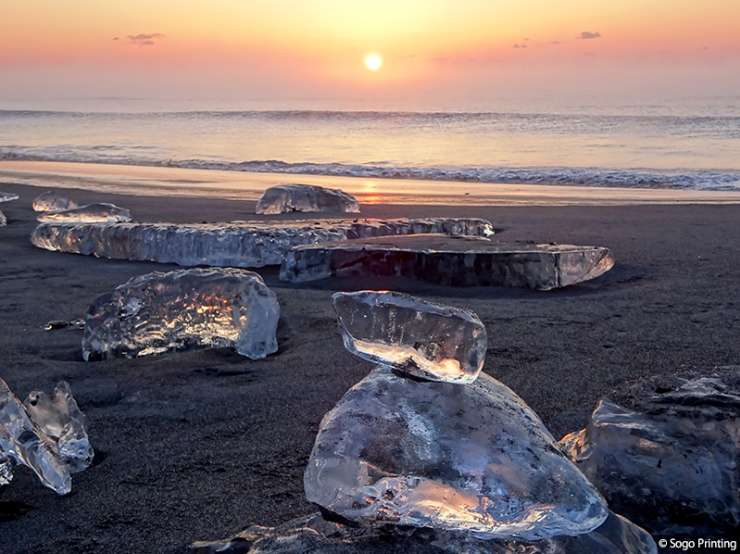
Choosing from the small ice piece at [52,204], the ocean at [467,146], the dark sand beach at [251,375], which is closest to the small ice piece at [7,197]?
the small ice piece at [52,204]

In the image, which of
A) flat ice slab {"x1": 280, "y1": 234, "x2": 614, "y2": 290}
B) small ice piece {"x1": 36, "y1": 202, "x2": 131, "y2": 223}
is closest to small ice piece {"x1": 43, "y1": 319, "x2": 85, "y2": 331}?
flat ice slab {"x1": 280, "y1": 234, "x2": 614, "y2": 290}

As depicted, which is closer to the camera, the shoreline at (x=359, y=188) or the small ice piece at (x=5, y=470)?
the small ice piece at (x=5, y=470)

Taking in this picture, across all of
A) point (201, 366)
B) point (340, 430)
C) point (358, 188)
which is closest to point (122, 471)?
point (340, 430)

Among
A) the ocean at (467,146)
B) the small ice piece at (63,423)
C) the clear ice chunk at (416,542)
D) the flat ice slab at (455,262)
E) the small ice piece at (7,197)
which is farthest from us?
the ocean at (467,146)

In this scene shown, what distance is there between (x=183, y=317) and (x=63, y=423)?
876 mm

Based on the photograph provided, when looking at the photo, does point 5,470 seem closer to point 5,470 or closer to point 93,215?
point 5,470

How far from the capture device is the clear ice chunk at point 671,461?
4.46ft

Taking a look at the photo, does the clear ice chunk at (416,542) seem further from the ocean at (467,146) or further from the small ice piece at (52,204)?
the ocean at (467,146)

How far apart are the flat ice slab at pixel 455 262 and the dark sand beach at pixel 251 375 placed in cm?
7

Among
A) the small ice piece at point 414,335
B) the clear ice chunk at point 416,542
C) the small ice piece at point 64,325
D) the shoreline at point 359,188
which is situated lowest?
the small ice piece at point 64,325

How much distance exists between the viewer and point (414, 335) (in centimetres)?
142

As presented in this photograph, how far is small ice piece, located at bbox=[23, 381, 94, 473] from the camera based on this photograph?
1.65 metres

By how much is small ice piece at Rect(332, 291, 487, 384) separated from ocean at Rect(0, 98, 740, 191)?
8747mm

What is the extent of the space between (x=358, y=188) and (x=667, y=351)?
23.2 feet
